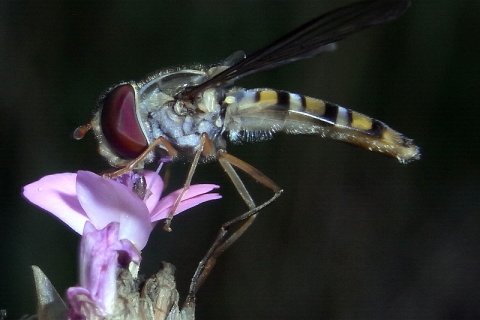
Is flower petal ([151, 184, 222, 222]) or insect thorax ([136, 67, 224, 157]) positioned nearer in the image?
flower petal ([151, 184, 222, 222])

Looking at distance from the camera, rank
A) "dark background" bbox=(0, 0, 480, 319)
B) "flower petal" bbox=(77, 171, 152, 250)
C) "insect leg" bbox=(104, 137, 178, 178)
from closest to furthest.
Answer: "flower petal" bbox=(77, 171, 152, 250), "insect leg" bbox=(104, 137, 178, 178), "dark background" bbox=(0, 0, 480, 319)

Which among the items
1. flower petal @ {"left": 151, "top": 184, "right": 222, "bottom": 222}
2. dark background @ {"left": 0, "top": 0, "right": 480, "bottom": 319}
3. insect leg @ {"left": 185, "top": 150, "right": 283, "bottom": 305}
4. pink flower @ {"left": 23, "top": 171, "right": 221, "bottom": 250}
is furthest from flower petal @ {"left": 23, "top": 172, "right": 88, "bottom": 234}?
dark background @ {"left": 0, "top": 0, "right": 480, "bottom": 319}

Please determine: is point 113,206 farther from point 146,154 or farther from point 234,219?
point 234,219

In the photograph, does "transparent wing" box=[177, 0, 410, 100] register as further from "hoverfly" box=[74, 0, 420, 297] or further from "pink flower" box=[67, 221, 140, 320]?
"pink flower" box=[67, 221, 140, 320]

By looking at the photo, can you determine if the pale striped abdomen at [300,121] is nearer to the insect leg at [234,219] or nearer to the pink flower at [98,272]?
the insect leg at [234,219]

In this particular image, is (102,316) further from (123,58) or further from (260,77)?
(123,58)

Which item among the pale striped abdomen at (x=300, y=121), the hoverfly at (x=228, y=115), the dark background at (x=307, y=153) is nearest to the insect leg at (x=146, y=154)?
the hoverfly at (x=228, y=115)

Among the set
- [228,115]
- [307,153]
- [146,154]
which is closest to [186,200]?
[146,154]
